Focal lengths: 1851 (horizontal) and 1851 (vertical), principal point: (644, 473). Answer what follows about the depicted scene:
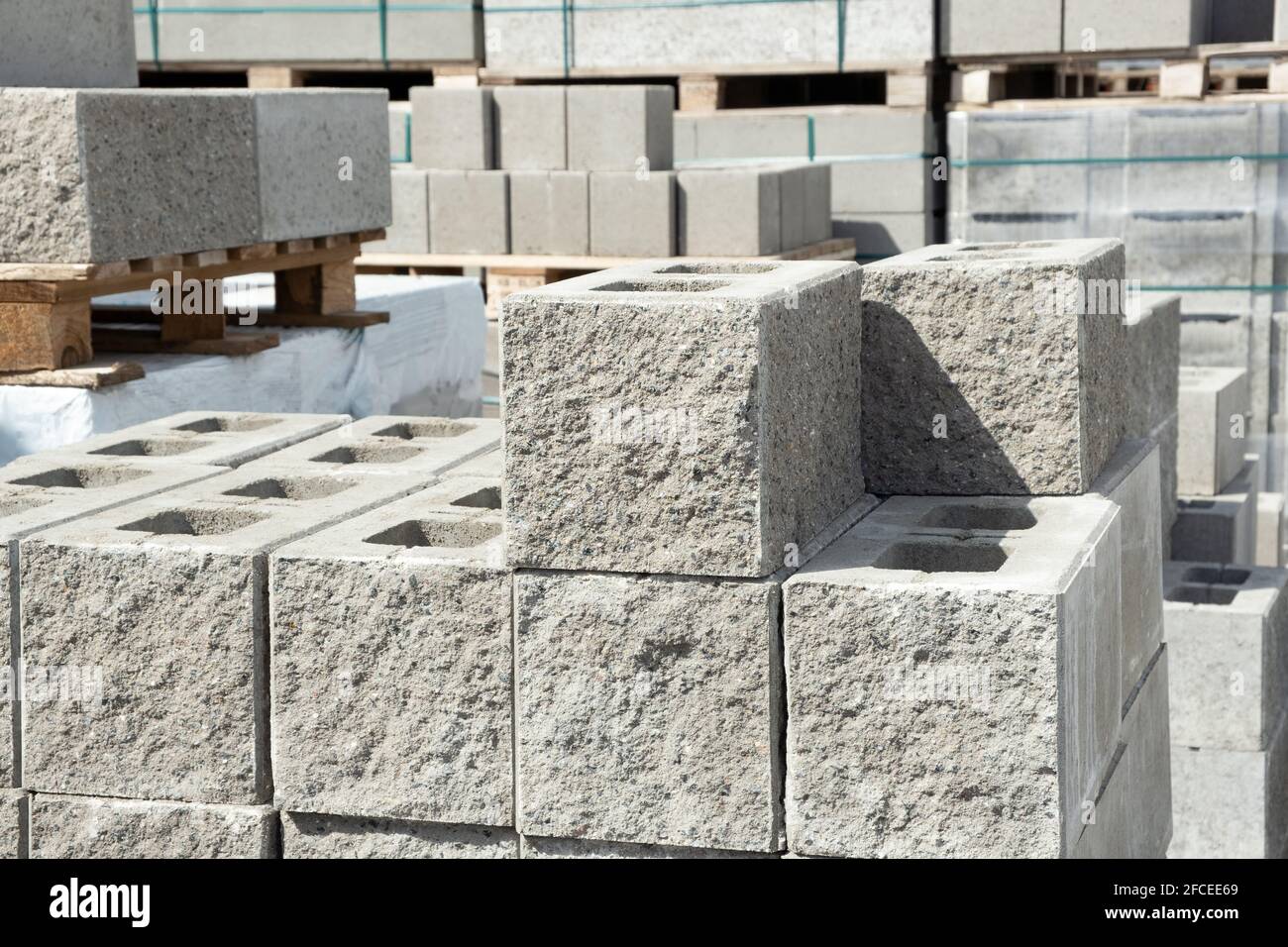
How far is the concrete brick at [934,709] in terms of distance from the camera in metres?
2.96

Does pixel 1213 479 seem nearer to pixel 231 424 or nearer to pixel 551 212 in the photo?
pixel 551 212

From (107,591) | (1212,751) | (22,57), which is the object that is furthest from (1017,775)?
(22,57)

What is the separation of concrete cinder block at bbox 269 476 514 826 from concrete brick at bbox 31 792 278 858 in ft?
0.28

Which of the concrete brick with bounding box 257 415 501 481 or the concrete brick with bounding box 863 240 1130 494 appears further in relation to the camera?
the concrete brick with bounding box 257 415 501 481

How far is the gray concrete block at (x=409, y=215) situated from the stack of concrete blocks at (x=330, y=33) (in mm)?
878

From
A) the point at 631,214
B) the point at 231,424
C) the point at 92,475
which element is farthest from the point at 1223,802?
the point at 631,214

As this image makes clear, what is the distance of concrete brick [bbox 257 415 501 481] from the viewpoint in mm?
4352

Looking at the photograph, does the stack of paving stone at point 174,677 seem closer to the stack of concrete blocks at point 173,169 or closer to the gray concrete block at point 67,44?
the stack of concrete blocks at point 173,169

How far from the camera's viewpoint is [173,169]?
536 cm

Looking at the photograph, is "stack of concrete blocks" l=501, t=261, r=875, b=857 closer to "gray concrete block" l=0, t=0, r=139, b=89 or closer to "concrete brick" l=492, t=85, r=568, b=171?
"gray concrete block" l=0, t=0, r=139, b=89

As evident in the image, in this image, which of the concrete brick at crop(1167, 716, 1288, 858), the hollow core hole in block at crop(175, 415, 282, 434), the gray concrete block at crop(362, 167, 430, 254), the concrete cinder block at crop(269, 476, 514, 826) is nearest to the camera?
the concrete cinder block at crop(269, 476, 514, 826)

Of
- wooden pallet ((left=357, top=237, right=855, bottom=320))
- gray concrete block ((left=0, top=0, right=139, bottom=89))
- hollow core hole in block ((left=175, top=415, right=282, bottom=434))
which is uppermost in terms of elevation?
gray concrete block ((left=0, top=0, right=139, bottom=89))

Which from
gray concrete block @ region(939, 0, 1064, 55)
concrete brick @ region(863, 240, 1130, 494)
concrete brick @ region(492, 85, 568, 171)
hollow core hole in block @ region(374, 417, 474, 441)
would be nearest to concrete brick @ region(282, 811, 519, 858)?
concrete brick @ region(863, 240, 1130, 494)

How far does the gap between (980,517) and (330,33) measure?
252 inches
